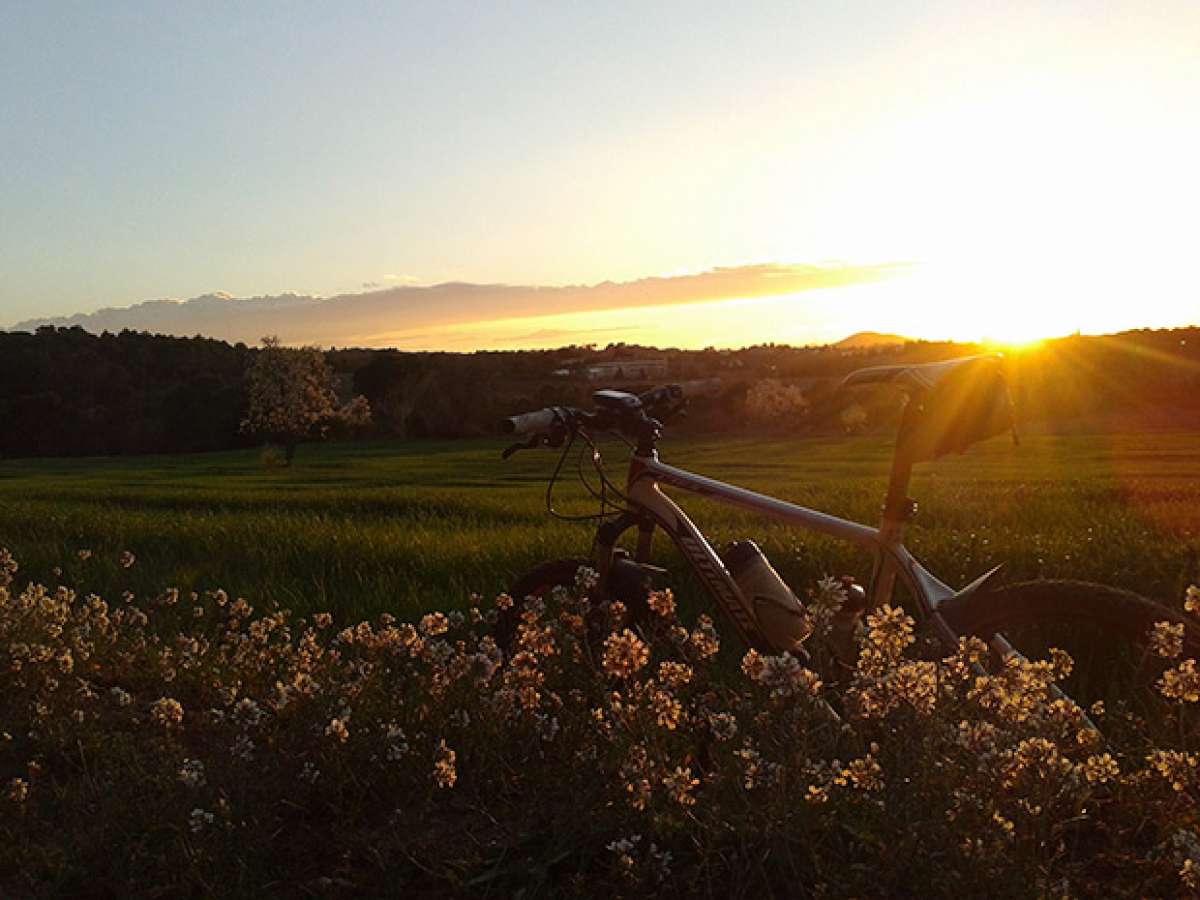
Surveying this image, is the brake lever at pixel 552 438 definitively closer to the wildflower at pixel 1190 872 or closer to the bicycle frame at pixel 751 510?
the bicycle frame at pixel 751 510

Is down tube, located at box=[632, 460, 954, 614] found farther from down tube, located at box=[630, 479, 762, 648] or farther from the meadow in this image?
the meadow

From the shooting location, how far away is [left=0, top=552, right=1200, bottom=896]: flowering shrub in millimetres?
3041

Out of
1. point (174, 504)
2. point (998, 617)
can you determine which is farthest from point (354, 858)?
point (174, 504)

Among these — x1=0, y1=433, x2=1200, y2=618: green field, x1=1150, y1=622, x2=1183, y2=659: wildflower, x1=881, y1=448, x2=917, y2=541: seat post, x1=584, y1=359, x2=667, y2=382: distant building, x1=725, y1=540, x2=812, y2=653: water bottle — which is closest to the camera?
x1=1150, y1=622, x2=1183, y2=659: wildflower

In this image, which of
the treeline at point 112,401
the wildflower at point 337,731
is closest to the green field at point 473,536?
the wildflower at point 337,731

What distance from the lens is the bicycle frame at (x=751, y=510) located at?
4.59 metres

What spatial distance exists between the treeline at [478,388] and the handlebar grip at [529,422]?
3638 centimetres

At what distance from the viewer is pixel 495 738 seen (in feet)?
13.3

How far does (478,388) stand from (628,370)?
1759 centimetres

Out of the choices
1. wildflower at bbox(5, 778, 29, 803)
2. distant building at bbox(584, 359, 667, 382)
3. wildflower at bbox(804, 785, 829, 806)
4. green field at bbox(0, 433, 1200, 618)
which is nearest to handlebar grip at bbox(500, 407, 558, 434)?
wildflower at bbox(5, 778, 29, 803)

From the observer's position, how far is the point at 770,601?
16.2 ft

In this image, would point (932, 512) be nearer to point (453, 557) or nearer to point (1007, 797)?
point (453, 557)

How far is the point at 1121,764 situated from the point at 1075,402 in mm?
44880

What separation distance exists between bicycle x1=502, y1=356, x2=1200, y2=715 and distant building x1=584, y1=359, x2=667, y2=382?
57989 millimetres
